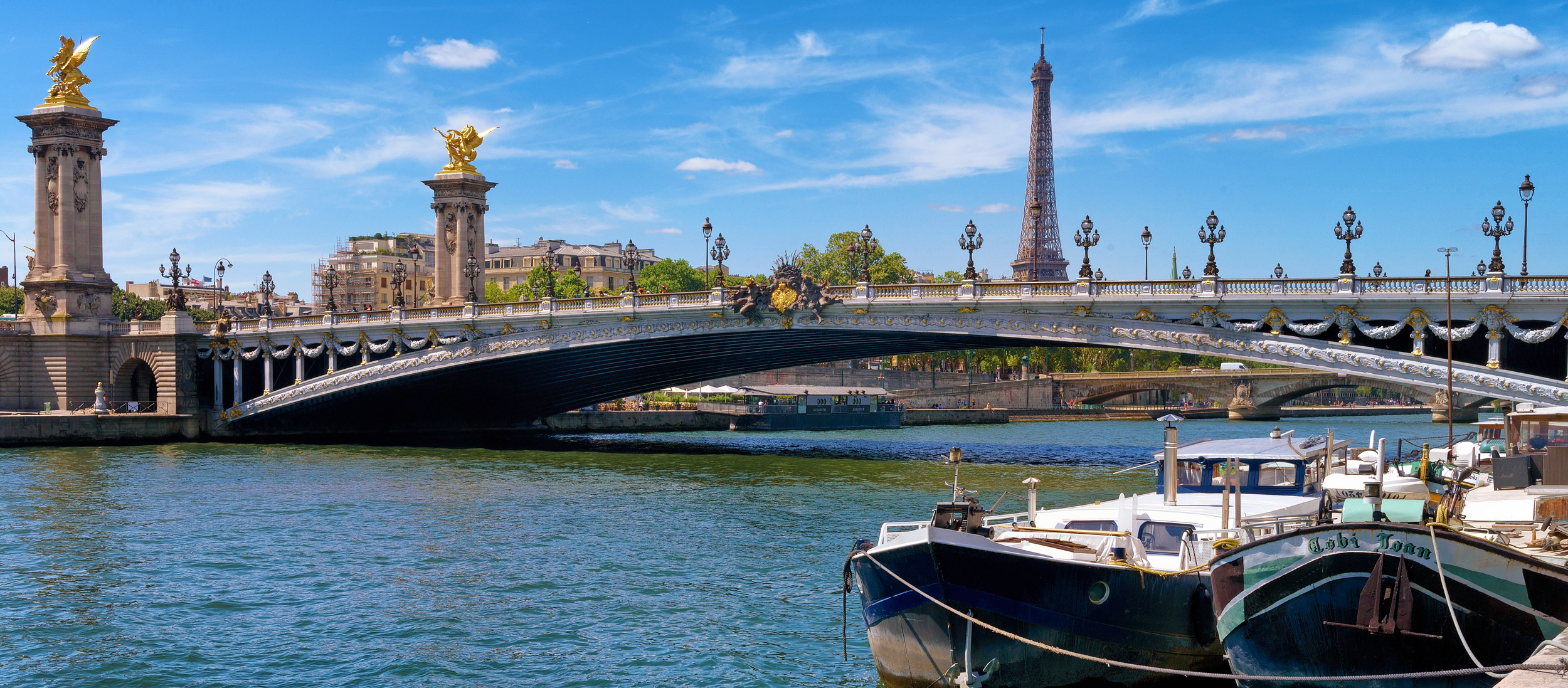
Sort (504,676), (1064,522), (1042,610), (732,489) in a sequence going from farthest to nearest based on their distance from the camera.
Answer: (732,489) < (1064,522) < (504,676) < (1042,610)

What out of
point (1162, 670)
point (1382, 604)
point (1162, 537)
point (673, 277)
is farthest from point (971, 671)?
point (673, 277)

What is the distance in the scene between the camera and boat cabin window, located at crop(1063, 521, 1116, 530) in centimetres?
1852

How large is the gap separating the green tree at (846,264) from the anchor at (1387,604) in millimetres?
85999

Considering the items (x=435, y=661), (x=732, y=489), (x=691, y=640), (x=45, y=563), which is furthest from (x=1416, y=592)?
(x=732, y=489)

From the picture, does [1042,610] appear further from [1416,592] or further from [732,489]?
[732,489]

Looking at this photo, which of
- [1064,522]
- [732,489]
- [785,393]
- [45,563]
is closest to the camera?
[1064,522]

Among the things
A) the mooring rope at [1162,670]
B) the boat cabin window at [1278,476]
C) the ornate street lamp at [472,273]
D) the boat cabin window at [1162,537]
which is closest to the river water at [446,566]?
the mooring rope at [1162,670]

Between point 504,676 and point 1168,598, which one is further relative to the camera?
point 504,676

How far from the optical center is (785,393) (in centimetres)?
9800

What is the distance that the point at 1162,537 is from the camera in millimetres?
17641

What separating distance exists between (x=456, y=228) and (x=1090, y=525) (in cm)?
6537

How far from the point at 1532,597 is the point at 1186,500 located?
798 centimetres

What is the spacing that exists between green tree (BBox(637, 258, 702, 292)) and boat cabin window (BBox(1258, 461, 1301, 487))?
349ft

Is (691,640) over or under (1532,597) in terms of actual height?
under
